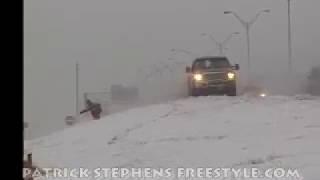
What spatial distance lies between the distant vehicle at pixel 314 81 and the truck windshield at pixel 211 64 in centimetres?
4069

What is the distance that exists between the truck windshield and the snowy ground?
28.9ft

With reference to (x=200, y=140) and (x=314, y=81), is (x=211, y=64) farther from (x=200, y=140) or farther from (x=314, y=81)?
(x=314, y=81)

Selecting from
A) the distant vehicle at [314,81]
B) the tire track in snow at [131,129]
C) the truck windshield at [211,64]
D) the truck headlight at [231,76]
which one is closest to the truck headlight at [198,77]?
the truck windshield at [211,64]

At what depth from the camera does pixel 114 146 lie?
661 inches

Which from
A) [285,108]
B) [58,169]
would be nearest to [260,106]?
[285,108]

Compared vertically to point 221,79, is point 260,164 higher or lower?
lower

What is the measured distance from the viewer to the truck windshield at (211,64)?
108ft

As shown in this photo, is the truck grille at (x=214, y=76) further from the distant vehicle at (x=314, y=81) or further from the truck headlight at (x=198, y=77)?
the distant vehicle at (x=314, y=81)

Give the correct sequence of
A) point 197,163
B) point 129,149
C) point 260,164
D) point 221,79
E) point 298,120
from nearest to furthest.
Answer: point 260,164
point 197,163
point 129,149
point 298,120
point 221,79
